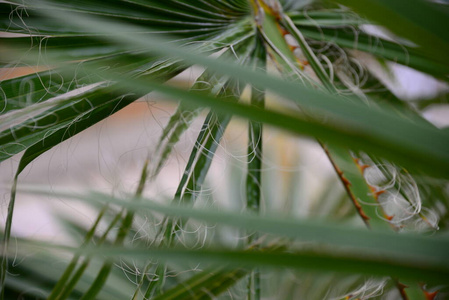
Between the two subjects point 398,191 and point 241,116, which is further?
point 398,191

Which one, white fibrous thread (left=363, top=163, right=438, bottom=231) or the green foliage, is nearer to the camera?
the green foliage

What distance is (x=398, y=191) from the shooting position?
0.50 meters

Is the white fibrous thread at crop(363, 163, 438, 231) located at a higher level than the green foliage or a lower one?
lower

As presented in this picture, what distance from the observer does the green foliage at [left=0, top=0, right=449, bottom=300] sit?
0.19 meters

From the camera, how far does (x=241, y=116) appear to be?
0.66 feet

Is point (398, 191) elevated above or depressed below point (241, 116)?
below

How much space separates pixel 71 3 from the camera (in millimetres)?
475

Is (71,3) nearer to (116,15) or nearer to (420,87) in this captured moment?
(116,15)

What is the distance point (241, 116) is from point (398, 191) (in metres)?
0.36

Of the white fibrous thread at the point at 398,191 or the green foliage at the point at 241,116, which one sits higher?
the green foliage at the point at 241,116

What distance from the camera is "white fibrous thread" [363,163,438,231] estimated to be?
463mm

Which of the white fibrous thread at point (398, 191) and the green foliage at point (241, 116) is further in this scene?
the white fibrous thread at point (398, 191)

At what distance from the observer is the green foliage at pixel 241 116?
19 cm

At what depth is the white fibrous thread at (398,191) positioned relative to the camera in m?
0.46
